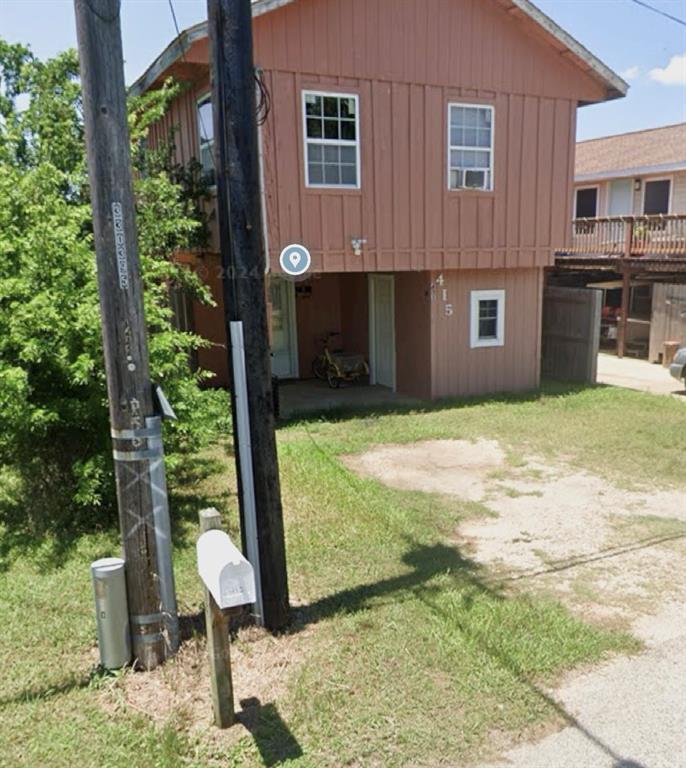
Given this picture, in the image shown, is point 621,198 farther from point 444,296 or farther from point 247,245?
point 247,245

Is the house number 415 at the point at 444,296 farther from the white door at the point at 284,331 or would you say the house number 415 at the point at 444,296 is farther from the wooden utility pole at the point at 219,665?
the wooden utility pole at the point at 219,665

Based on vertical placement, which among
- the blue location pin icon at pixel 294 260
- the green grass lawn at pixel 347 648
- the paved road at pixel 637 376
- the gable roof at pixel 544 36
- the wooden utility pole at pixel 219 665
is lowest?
the paved road at pixel 637 376

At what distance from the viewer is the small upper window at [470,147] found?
35.9ft

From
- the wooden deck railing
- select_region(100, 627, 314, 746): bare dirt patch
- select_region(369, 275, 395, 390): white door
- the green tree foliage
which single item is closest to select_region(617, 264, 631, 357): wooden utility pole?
the wooden deck railing

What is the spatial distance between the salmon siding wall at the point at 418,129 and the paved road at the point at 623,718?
7504mm

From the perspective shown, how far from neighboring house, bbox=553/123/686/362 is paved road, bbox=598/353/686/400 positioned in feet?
2.13

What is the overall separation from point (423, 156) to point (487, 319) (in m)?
3.24

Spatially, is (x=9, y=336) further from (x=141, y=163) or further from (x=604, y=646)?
(x=141, y=163)

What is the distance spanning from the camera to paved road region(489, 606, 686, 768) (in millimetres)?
3082

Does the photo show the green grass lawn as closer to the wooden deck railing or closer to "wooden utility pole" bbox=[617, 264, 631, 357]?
the wooden deck railing

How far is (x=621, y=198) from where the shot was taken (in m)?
21.8

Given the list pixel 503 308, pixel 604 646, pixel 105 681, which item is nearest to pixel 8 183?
pixel 105 681

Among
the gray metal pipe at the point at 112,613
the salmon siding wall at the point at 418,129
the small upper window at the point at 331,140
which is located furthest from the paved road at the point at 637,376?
the gray metal pipe at the point at 112,613

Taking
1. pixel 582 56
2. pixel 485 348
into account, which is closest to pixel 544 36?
pixel 582 56
